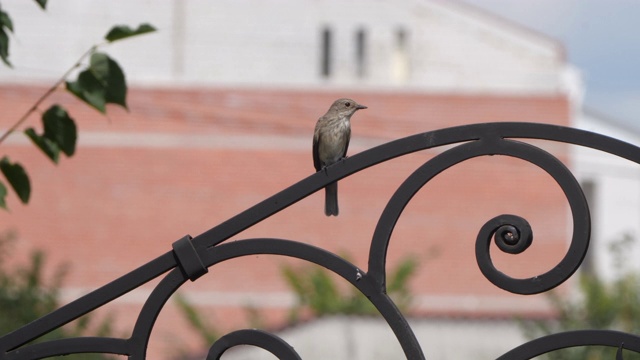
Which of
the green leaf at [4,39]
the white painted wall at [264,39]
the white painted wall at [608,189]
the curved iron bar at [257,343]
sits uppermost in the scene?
the green leaf at [4,39]

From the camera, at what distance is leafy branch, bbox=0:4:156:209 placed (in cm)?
261

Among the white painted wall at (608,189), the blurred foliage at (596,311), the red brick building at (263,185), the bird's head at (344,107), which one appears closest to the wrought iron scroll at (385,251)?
the bird's head at (344,107)

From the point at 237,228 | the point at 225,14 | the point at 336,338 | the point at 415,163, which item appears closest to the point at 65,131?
the point at 237,228

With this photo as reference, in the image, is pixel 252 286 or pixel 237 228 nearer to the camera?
pixel 237 228

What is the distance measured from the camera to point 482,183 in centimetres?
2445

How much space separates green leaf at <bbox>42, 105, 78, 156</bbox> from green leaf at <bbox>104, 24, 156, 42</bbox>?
0.20 m

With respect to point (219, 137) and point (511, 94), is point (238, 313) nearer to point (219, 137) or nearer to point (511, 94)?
point (219, 137)

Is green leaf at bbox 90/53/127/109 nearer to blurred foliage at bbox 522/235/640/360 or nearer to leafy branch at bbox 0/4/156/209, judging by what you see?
leafy branch at bbox 0/4/156/209

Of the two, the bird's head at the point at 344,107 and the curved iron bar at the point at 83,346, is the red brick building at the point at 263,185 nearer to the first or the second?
the bird's head at the point at 344,107

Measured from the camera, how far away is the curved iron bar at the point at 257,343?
6.83ft

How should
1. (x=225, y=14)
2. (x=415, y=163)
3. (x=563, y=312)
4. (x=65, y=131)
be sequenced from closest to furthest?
(x=65, y=131), (x=563, y=312), (x=415, y=163), (x=225, y=14)

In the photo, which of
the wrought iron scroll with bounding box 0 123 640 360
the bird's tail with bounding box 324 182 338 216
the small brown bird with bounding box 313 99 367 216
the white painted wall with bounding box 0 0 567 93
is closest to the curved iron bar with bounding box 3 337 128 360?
the wrought iron scroll with bounding box 0 123 640 360

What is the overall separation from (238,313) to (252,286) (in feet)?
2.14

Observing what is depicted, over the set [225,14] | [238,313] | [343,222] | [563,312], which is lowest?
[238,313]
